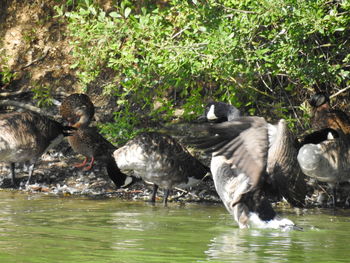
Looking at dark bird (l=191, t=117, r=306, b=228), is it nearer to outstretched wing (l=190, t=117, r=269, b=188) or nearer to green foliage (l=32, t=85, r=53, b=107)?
outstretched wing (l=190, t=117, r=269, b=188)

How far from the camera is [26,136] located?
11.0 m

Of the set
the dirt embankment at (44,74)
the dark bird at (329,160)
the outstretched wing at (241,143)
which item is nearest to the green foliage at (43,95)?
the dirt embankment at (44,74)

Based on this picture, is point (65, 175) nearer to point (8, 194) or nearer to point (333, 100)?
point (8, 194)

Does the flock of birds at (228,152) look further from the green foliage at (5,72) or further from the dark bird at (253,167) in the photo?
the green foliage at (5,72)

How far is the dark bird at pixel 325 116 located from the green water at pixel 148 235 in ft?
5.19

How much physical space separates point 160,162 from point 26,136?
7.82 feet

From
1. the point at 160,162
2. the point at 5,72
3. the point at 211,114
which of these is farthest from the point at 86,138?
the point at 211,114

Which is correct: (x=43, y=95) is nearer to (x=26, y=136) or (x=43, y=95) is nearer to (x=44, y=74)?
(x=26, y=136)

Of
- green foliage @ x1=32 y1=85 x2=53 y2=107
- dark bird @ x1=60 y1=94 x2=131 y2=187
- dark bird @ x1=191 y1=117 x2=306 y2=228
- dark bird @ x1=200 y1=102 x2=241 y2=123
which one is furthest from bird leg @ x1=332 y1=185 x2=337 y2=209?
green foliage @ x1=32 y1=85 x2=53 y2=107

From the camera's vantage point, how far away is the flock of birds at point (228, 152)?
21.9 ft

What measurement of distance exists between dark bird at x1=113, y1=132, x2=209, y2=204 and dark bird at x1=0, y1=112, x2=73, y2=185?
1746 millimetres

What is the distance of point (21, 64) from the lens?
14008mm

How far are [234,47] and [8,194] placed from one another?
3.88m

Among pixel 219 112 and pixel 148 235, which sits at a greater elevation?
pixel 219 112
